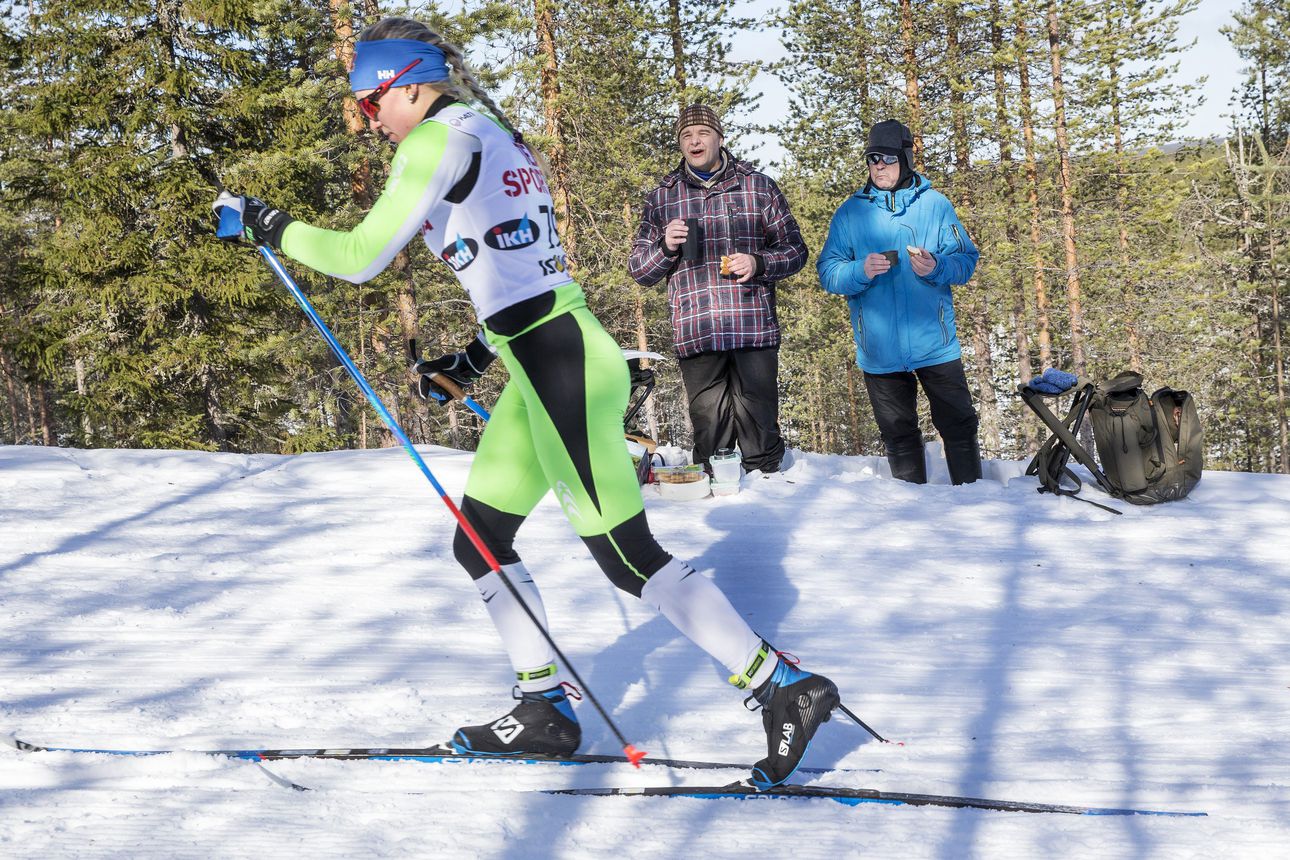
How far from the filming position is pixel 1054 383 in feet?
18.7

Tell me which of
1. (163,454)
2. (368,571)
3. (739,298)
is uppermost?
(739,298)

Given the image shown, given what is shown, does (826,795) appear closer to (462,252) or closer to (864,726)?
(864,726)

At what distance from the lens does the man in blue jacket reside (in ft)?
18.9

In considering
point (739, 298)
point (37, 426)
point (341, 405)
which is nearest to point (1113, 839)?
point (739, 298)

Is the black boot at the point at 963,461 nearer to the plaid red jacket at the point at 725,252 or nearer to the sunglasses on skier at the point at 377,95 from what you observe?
the plaid red jacket at the point at 725,252

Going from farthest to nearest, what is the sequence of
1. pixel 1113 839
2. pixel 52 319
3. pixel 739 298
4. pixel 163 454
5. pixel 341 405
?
pixel 341 405
pixel 52 319
pixel 163 454
pixel 739 298
pixel 1113 839

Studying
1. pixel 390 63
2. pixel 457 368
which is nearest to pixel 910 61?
pixel 457 368

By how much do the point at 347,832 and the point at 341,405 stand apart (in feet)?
56.7

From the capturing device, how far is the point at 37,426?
36.9 meters

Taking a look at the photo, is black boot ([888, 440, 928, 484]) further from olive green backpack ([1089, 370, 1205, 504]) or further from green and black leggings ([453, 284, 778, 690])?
green and black leggings ([453, 284, 778, 690])

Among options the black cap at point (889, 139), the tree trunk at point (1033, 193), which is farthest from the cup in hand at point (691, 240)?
the tree trunk at point (1033, 193)

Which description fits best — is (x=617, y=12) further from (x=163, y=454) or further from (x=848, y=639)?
(x=848, y=639)

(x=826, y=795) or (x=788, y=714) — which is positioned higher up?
(x=788, y=714)

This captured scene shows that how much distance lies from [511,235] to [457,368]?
0.63 meters
